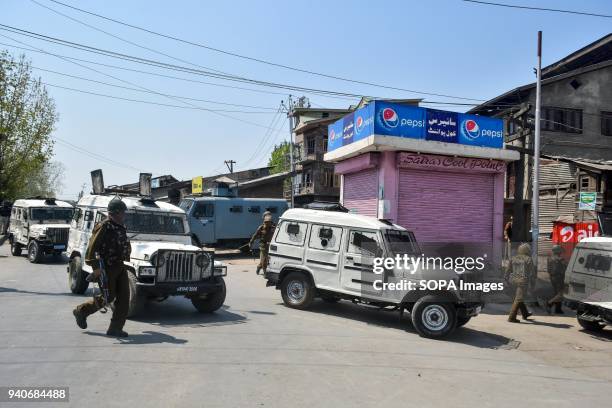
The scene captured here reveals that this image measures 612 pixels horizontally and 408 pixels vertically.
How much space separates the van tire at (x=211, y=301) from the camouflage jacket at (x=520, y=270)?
632 centimetres

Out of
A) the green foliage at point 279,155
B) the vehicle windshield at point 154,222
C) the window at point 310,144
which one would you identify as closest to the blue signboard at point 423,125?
the vehicle windshield at point 154,222

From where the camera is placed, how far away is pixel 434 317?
Result: 328 inches

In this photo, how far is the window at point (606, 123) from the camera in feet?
95.4

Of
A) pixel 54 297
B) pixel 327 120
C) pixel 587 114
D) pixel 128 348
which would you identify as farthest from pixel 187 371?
pixel 327 120

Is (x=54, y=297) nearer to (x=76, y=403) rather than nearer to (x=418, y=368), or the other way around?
(x=76, y=403)

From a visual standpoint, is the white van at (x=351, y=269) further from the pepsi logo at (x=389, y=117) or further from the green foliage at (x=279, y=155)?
the green foliage at (x=279, y=155)

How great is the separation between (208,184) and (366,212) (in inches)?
1476

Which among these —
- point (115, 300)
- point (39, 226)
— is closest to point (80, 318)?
point (115, 300)

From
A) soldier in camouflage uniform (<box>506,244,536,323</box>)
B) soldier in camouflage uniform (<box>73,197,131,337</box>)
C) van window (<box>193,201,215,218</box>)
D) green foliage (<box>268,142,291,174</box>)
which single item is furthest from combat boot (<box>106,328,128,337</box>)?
green foliage (<box>268,142,291,174</box>)

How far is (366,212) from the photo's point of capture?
15.4m

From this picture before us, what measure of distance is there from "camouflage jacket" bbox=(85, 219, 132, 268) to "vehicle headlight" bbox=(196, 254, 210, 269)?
1.61 metres

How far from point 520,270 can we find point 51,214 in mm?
16912

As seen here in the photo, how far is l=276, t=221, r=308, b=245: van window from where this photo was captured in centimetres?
1023

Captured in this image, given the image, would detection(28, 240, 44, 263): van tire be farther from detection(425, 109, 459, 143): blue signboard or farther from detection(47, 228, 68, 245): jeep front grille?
detection(425, 109, 459, 143): blue signboard
